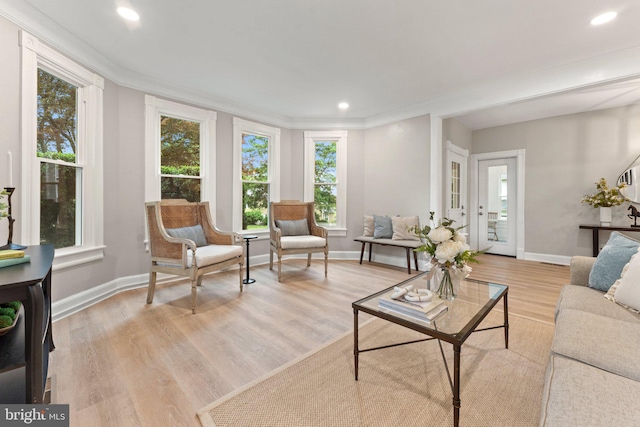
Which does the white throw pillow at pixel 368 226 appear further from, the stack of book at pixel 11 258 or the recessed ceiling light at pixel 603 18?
the stack of book at pixel 11 258

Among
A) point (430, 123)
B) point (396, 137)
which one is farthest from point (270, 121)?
point (430, 123)

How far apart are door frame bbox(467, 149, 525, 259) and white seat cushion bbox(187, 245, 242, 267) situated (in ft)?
15.1

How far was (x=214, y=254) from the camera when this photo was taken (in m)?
2.78

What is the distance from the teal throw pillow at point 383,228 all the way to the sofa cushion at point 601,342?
297 cm

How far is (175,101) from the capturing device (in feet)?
11.6

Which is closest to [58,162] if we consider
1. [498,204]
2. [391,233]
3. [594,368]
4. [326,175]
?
[326,175]

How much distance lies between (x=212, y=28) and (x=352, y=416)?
2.95 meters

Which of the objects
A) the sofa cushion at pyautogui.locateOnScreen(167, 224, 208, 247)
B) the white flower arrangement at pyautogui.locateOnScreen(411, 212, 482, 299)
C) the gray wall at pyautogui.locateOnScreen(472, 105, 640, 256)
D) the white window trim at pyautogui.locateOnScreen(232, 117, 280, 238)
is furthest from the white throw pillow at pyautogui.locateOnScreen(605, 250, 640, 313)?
the white window trim at pyautogui.locateOnScreen(232, 117, 280, 238)

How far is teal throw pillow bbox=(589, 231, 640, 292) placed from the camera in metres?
1.72

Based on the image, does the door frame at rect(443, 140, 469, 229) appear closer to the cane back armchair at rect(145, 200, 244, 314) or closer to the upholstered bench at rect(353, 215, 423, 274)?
the upholstered bench at rect(353, 215, 423, 274)

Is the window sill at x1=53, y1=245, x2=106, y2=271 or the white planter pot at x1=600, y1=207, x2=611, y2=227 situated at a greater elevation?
the white planter pot at x1=600, y1=207, x2=611, y2=227

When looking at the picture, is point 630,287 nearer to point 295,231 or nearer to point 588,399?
point 588,399

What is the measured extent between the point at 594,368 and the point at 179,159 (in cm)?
413

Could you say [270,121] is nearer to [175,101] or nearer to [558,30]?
[175,101]
